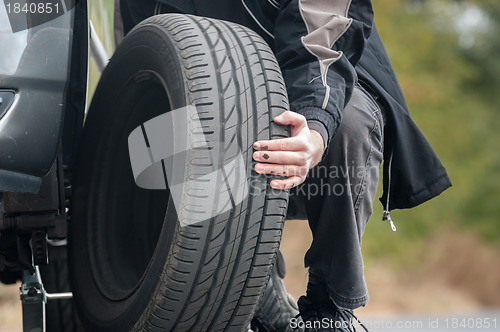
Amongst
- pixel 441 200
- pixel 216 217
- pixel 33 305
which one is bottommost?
pixel 33 305

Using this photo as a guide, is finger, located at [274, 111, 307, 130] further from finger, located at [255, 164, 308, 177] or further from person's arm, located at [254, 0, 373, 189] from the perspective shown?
finger, located at [255, 164, 308, 177]

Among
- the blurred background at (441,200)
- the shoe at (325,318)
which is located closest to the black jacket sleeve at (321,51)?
the shoe at (325,318)

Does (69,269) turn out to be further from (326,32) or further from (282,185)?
(326,32)

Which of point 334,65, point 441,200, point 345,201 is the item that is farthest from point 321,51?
point 441,200

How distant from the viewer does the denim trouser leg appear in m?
1.85

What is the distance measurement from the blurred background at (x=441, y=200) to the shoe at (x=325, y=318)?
5.23 m

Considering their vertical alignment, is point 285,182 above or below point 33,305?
above

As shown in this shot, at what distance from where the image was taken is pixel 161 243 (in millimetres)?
1598

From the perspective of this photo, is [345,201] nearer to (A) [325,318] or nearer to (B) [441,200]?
(A) [325,318]

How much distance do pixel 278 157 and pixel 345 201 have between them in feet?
1.28

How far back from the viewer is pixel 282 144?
1548mm

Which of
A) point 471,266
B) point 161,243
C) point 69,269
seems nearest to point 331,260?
point 161,243

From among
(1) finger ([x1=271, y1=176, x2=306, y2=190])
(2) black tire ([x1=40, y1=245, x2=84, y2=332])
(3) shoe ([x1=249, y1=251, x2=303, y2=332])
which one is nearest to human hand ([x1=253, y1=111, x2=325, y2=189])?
(1) finger ([x1=271, y1=176, x2=306, y2=190])

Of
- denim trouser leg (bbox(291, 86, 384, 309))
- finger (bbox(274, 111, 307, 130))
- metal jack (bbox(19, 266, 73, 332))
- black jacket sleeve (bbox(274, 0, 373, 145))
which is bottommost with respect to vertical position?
metal jack (bbox(19, 266, 73, 332))
